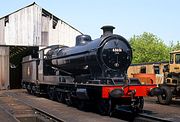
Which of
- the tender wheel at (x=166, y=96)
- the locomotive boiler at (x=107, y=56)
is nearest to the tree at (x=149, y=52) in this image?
the tender wheel at (x=166, y=96)

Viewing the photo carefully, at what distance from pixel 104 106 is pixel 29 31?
23.5 meters

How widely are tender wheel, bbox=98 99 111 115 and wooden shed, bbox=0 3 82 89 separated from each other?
882 inches

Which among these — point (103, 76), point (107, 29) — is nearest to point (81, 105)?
point (103, 76)

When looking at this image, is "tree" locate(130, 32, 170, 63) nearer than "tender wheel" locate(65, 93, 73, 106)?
No

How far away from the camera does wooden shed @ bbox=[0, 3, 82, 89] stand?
3656 centimetres

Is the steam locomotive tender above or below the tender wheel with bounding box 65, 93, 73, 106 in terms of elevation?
above

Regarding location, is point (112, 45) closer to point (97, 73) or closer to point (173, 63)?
point (97, 73)

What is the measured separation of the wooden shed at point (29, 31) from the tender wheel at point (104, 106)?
73.5ft

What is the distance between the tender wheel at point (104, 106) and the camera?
14.7m

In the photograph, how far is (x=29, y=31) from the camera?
3688cm

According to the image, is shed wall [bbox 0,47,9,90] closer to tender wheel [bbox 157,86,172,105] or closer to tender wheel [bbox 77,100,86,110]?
tender wheel [bbox 77,100,86,110]

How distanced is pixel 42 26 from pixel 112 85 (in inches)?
965

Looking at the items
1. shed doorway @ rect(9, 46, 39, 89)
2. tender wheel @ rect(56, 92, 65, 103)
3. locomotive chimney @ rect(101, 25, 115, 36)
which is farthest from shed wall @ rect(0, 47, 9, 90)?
→ locomotive chimney @ rect(101, 25, 115, 36)

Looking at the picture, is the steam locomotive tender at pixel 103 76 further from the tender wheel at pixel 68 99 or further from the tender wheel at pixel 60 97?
the tender wheel at pixel 60 97
